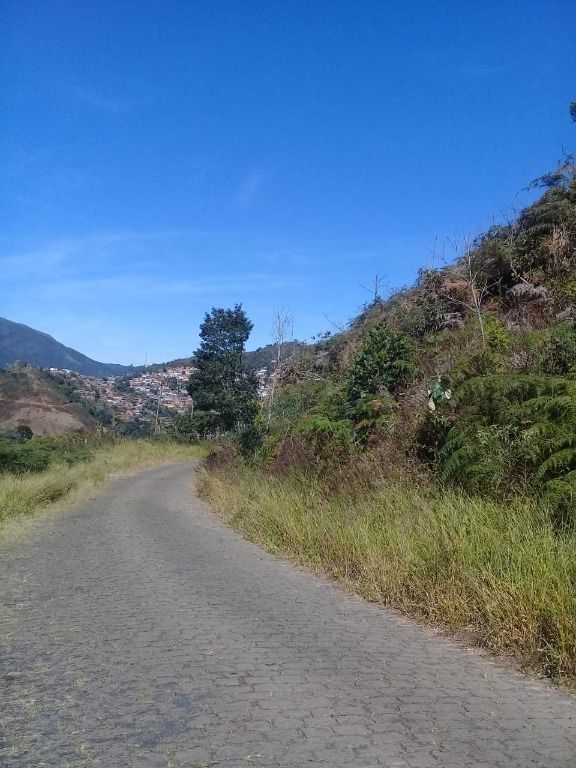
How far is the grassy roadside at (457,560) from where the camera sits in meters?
4.69

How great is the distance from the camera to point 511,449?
7.12m

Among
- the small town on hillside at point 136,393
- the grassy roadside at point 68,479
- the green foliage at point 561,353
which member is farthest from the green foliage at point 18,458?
the small town on hillside at point 136,393

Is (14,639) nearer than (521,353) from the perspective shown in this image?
Yes

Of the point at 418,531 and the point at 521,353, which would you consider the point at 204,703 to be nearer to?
the point at 418,531

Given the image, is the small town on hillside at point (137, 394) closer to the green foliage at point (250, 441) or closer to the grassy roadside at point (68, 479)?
the grassy roadside at point (68, 479)

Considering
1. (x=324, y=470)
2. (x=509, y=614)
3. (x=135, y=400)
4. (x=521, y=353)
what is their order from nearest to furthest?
(x=509, y=614), (x=521, y=353), (x=324, y=470), (x=135, y=400)

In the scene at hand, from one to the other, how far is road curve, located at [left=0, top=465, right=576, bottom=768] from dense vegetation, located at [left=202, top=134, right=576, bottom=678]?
1.62 feet

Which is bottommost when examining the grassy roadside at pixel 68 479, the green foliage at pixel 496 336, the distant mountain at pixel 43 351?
the grassy roadside at pixel 68 479

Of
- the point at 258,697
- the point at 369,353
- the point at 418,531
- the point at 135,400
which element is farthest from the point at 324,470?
the point at 135,400

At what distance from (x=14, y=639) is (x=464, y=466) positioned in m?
5.25

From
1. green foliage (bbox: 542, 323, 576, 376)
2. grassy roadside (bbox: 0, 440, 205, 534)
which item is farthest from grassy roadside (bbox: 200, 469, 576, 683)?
grassy roadside (bbox: 0, 440, 205, 534)

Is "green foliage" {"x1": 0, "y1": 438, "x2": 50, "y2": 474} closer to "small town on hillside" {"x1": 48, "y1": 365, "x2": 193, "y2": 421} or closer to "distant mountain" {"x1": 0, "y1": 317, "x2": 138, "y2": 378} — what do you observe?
"small town on hillside" {"x1": 48, "y1": 365, "x2": 193, "y2": 421}

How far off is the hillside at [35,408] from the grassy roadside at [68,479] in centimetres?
341

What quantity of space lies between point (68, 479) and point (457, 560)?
16.3 meters
